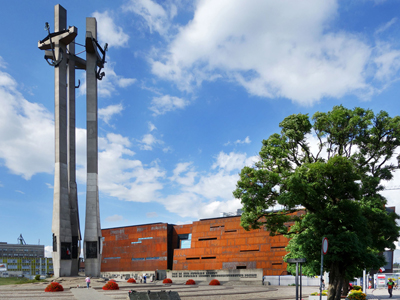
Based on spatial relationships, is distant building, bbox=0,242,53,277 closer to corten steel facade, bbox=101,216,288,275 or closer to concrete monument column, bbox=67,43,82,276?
corten steel facade, bbox=101,216,288,275

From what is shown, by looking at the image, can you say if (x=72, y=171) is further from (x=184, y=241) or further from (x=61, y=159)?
(x=184, y=241)

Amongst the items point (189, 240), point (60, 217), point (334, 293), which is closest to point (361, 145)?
point (334, 293)

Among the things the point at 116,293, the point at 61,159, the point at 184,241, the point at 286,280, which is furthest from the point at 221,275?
the point at 61,159

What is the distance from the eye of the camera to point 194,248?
5809 cm

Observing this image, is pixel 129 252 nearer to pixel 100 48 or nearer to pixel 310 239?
pixel 100 48

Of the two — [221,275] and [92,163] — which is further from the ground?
[92,163]

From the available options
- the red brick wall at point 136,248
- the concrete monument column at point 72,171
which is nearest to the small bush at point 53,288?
the concrete monument column at point 72,171

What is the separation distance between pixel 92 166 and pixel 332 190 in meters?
36.3

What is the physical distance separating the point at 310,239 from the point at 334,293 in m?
3.29

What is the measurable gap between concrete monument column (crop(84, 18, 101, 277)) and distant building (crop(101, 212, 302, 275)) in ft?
59.1

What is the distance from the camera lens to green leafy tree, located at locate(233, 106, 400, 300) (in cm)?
1829

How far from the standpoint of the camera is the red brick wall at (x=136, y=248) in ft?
213

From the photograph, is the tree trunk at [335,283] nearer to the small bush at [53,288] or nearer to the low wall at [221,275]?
the small bush at [53,288]

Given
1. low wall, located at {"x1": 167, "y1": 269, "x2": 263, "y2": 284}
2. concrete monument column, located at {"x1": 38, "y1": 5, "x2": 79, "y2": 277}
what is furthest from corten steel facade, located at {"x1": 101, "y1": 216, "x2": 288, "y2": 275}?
concrete monument column, located at {"x1": 38, "y1": 5, "x2": 79, "y2": 277}
